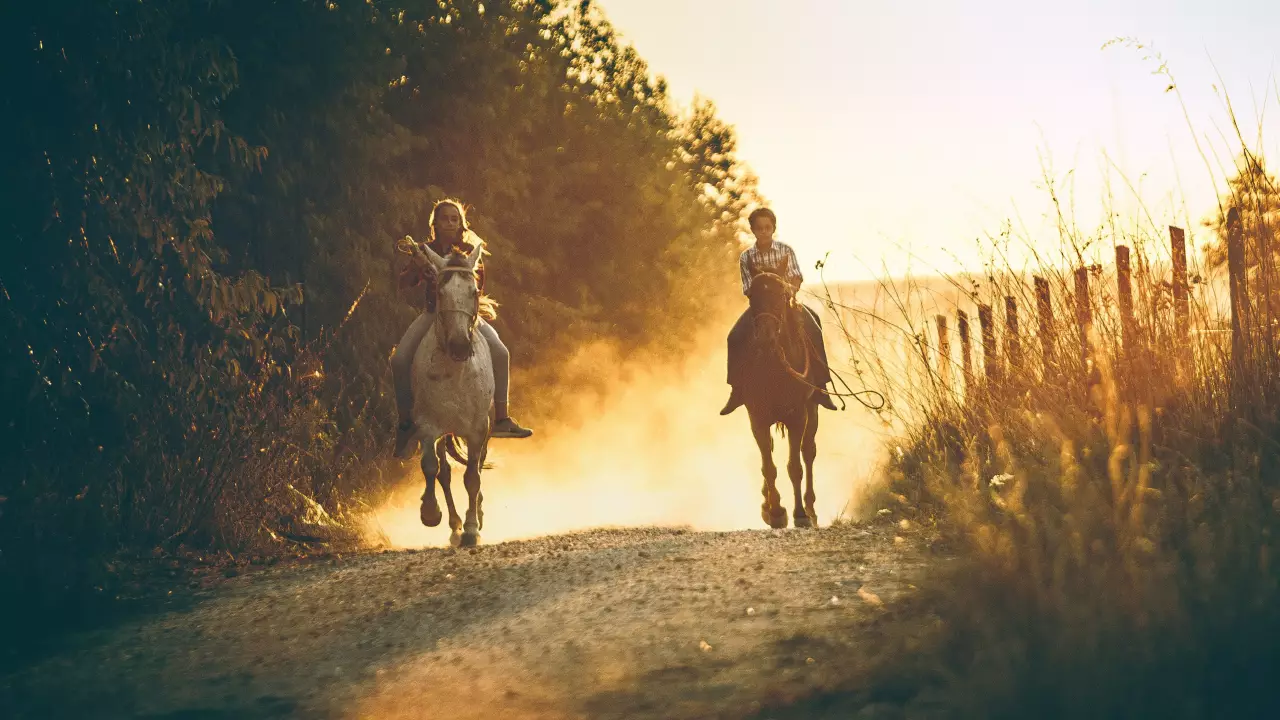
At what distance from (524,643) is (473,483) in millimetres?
5757

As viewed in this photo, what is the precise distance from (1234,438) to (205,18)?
12.7 meters

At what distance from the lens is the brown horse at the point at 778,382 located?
1168 cm

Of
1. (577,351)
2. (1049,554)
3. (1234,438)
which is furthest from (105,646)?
(577,351)

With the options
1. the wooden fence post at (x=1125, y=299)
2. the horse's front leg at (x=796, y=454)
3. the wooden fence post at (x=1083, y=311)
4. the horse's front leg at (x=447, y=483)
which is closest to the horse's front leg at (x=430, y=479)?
the horse's front leg at (x=447, y=483)

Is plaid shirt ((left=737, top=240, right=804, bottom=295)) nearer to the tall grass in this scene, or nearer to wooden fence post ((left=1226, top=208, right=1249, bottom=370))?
the tall grass

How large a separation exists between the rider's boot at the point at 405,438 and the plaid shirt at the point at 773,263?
3.40 m

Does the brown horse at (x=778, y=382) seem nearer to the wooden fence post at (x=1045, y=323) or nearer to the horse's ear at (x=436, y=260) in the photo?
the horse's ear at (x=436, y=260)

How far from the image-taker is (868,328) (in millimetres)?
8523

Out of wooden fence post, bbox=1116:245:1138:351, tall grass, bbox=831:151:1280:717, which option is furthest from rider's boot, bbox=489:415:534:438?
wooden fence post, bbox=1116:245:1138:351

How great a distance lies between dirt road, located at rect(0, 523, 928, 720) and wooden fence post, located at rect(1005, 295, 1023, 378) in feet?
4.42

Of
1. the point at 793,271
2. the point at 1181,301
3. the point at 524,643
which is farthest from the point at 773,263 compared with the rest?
the point at 524,643

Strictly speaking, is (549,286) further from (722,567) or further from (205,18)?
(722,567)

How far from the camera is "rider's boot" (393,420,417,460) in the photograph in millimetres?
11348

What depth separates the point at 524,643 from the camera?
5613 millimetres
